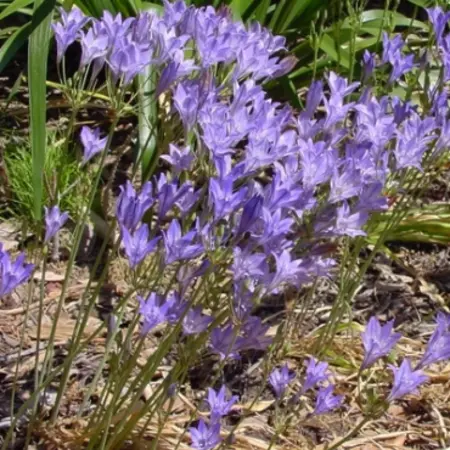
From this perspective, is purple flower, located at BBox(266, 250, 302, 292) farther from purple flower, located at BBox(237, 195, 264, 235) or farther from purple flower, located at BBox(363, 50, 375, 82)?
purple flower, located at BBox(363, 50, 375, 82)

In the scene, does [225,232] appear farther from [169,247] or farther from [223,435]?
[223,435]

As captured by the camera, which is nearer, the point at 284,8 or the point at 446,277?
the point at 446,277

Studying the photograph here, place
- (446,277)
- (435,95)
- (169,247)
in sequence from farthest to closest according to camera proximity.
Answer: (446,277) → (435,95) → (169,247)

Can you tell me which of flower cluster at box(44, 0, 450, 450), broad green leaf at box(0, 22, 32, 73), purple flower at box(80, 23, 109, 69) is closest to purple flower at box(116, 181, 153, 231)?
flower cluster at box(44, 0, 450, 450)

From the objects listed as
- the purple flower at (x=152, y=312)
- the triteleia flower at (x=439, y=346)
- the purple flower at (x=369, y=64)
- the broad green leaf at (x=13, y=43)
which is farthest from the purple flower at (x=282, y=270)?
the broad green leaf at (x=13, y=43)

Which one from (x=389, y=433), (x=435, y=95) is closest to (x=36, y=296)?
(x=389, y=433)

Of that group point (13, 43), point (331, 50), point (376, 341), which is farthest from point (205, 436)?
point (331, 50)

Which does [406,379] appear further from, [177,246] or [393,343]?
[177,246]
